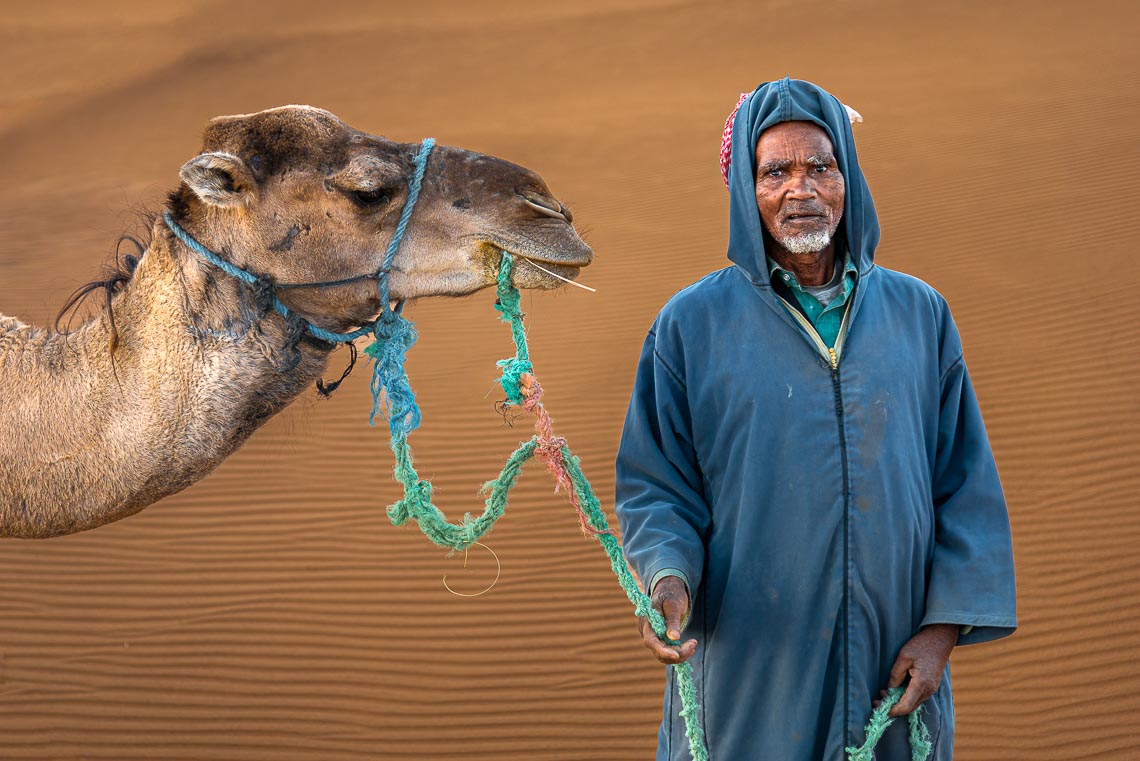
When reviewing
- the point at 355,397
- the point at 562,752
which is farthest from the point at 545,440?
the point at 355,397

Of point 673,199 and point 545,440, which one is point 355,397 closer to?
point 673,199

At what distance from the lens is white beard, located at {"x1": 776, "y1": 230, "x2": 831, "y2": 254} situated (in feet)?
7.30

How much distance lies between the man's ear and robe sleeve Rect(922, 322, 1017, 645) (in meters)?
1.78

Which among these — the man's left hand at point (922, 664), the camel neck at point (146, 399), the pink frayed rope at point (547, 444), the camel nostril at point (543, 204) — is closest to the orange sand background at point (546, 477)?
the man's left hand at point (922, 664)

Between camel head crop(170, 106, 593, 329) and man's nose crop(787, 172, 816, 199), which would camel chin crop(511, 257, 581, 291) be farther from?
man's nose crop(787, 172, 816, 199)

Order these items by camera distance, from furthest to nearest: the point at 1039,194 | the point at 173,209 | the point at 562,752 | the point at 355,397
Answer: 1. the point at 1039,194
2. the point at 355,397
3. the point at 562,752
4. the point at 173,209

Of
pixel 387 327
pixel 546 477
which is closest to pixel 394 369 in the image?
pixel 387 327

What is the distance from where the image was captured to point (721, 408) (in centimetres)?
228

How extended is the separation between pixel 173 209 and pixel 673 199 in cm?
1037

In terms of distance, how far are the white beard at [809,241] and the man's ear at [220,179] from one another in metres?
1.33

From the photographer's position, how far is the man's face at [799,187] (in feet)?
7.30

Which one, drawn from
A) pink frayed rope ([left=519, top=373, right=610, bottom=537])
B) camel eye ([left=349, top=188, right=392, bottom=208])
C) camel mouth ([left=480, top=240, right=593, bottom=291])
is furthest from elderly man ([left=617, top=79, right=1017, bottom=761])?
camel eye ([left=349, top=188, right=392, bottom=208])

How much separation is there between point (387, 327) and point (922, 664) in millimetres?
1552

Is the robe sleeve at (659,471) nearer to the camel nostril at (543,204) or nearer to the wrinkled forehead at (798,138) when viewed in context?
the camel nostril at (543,204)
